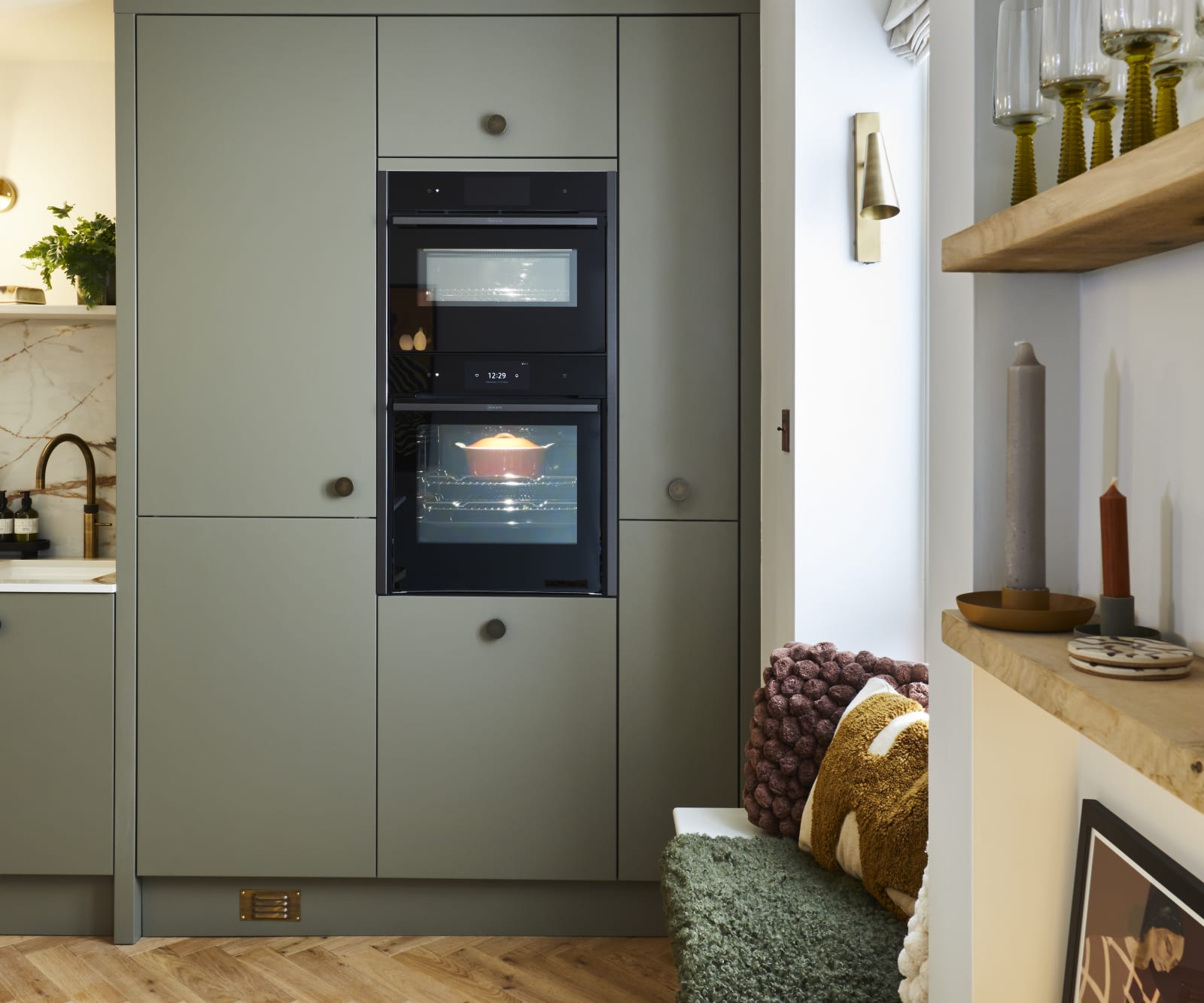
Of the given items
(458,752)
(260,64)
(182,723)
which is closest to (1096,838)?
(458,752)

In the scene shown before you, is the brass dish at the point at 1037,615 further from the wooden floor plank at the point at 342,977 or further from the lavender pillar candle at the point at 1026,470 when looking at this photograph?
the wooden floor plank at the point at 342,977

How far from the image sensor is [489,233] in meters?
2.58

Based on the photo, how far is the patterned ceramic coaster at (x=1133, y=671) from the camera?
2.25ft

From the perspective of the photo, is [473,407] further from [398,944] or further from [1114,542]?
[1114,542]

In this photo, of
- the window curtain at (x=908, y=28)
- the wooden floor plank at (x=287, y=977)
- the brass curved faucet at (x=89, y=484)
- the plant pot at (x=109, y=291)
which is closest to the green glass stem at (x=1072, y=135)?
the window curtain at (x=908, y=28)

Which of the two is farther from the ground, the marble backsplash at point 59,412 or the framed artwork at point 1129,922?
the marble backsplash at point 59,412

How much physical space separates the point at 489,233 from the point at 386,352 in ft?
1.27

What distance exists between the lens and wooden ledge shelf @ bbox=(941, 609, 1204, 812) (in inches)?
21.8

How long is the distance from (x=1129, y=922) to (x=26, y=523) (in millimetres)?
3041

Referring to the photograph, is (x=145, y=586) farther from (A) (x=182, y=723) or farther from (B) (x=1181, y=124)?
(B) (x=1181, y=124)

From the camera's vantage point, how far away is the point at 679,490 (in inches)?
101

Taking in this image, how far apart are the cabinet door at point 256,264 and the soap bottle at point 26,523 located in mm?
693

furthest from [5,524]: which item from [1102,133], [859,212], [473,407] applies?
[1102,133]

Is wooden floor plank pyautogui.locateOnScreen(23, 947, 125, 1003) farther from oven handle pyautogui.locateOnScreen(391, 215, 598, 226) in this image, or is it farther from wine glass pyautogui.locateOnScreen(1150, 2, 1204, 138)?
wine glass pyautogui.locateOnScreen(1150, 2, 1204, 138)
